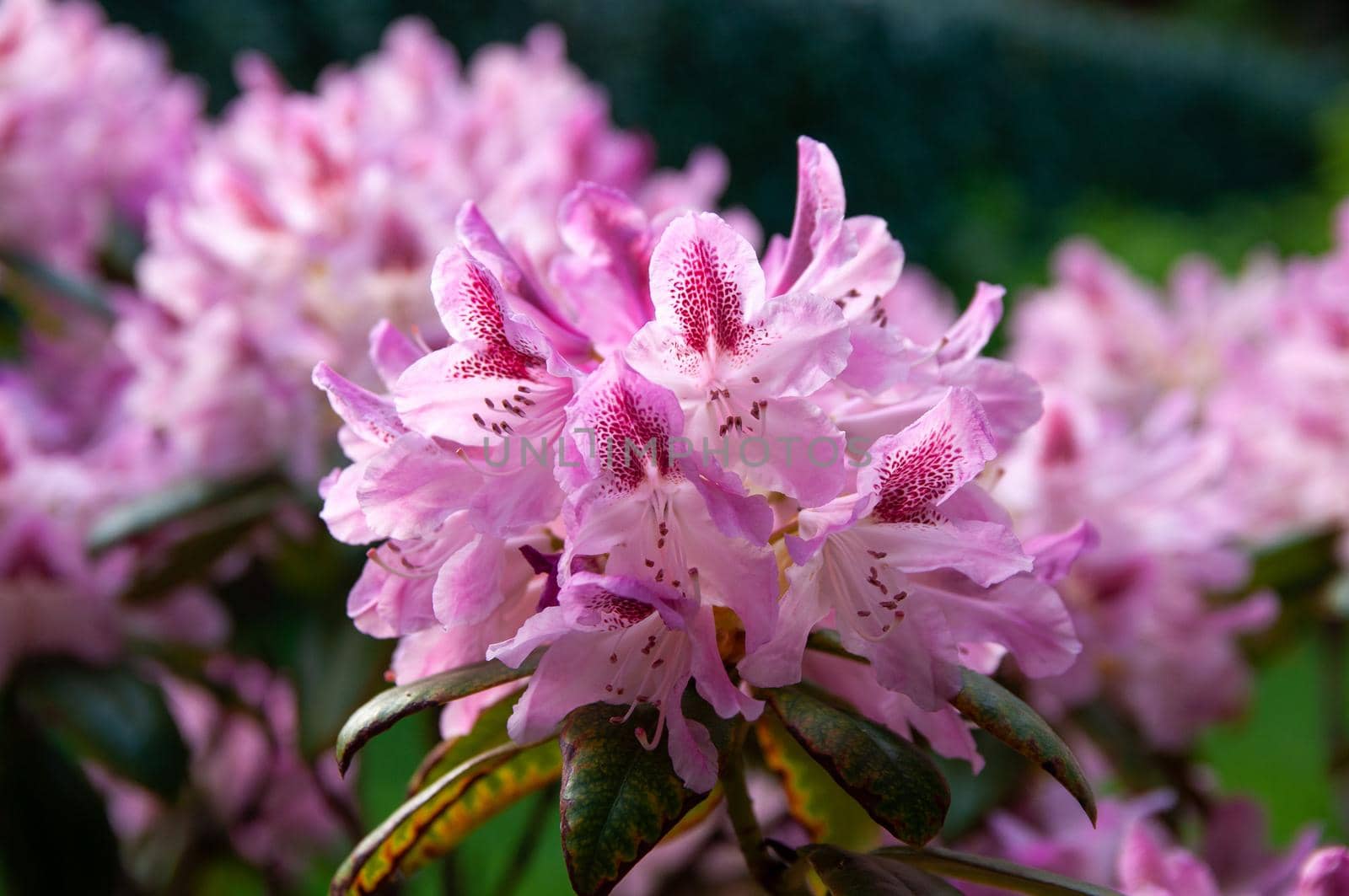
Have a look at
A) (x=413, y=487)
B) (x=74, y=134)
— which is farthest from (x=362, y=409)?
(x=74, y=134)

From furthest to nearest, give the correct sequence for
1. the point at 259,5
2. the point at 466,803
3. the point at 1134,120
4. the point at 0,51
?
the point at 1134,120, the point at 259,5, the point at 0,51, the point at 466,803

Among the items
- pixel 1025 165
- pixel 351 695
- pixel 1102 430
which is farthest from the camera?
pixel 1025 165

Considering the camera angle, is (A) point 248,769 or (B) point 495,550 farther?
(A) point 248,769

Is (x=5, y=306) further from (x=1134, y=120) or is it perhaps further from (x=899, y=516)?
(x=1134, y=120)

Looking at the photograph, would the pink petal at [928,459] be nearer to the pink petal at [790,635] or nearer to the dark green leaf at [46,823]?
the pink petal at [790,635]

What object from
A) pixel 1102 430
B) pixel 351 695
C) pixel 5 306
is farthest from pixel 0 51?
pixel 1102 430

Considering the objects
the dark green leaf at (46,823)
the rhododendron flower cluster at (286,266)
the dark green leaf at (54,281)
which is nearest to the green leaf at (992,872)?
the rhododendron flower cluster at (286,266)

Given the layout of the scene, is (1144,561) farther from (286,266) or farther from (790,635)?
(286,266)
